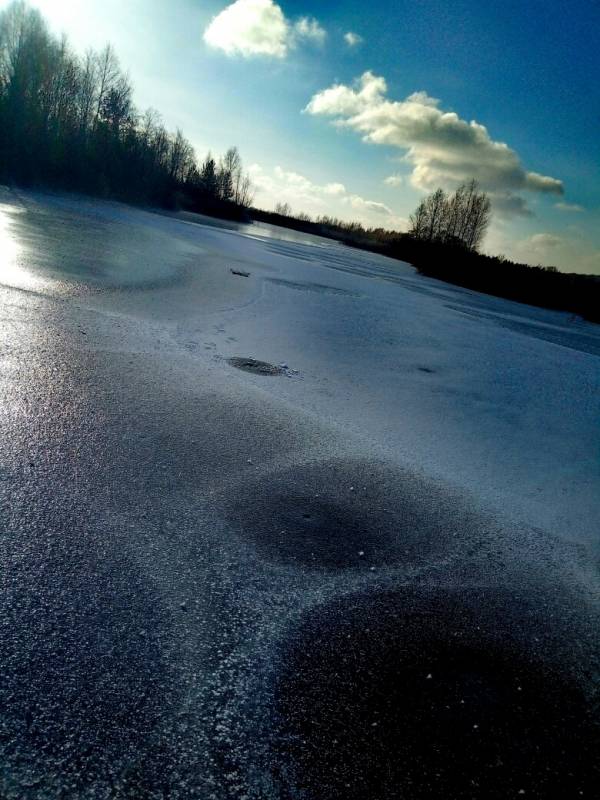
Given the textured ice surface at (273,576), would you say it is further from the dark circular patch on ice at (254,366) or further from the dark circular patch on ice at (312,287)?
the dark circular patch on ice at (312,287)

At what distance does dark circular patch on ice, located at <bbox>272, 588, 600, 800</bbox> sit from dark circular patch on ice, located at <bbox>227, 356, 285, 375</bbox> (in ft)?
11.2

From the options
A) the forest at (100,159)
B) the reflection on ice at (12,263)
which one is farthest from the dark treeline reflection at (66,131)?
the reflection on ice at (12,263)

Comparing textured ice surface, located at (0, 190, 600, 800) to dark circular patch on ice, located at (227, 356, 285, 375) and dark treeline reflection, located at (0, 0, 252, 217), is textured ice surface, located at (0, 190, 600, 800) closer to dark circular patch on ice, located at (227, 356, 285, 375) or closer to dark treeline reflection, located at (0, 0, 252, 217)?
dark circular patch on ice, located at (227, 356, 285, 375)

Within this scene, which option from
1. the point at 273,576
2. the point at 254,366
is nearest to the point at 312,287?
the point at 254,366

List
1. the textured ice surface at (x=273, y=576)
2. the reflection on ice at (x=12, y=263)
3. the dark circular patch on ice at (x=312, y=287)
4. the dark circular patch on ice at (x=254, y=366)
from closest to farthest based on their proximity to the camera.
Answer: the textured ice surface at (x=273, y=576)
the dark circular patch on ice at (x=254, y=366)
the reflection on ice at (x=12, y=263)
the dark circular patch on ice at (x=312, y=287)

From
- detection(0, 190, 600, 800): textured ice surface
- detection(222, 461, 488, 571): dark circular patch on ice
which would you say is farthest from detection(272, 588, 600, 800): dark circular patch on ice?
detection(222, 461, 488, 571): dark circular patch on ice

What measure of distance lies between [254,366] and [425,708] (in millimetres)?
4231

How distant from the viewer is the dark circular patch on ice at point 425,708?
5.67 feet

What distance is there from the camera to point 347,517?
329 cm

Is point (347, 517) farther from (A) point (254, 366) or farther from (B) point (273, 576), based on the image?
(A) point (254, 366)

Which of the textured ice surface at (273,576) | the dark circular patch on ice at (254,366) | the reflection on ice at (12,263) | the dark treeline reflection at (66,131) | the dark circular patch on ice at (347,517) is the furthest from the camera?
the dark treeline reflection at (66,131)

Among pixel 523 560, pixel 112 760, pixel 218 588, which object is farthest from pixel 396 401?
pixel 112 760

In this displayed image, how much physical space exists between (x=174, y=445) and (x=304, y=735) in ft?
7.50

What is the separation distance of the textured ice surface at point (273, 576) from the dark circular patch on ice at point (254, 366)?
172 millimetres
